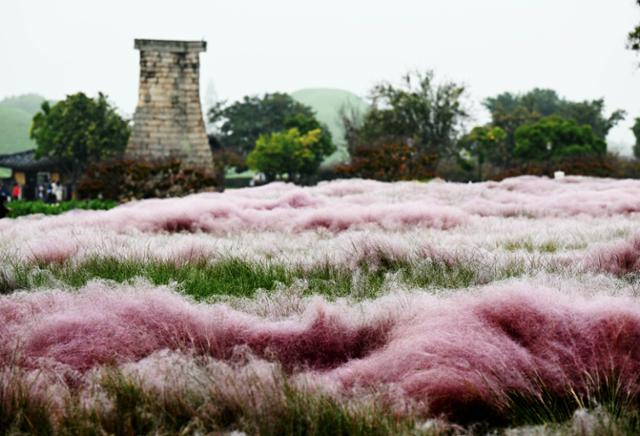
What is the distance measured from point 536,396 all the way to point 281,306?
1.26 m

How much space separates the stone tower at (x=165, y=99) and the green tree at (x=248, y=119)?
145 feet

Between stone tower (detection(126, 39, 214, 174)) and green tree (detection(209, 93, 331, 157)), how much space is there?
145ft

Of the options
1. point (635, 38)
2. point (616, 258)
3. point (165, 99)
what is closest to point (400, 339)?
point (616, 258)

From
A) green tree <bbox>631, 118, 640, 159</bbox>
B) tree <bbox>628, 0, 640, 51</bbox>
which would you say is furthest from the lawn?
green tree <bbox>631, 118, 640, 159</bbox>

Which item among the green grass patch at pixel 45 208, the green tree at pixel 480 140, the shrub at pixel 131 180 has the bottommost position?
the green grass patch at pixel 45 208

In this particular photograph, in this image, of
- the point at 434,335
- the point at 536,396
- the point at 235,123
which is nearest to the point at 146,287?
the point at 434,335

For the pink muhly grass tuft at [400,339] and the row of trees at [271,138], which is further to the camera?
the row of trees at [271,138]

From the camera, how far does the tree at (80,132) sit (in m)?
60.5

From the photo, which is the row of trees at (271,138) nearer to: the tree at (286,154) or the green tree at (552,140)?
the tree at (286,154)

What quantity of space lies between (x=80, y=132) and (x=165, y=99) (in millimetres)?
32068

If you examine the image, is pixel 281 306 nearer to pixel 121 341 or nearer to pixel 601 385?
pixel 121 341

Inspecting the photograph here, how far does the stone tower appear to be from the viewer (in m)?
30.8

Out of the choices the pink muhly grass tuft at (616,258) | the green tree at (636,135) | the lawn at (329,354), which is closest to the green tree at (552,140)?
the green tree at (636,135)

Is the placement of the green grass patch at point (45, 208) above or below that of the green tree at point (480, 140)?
below
